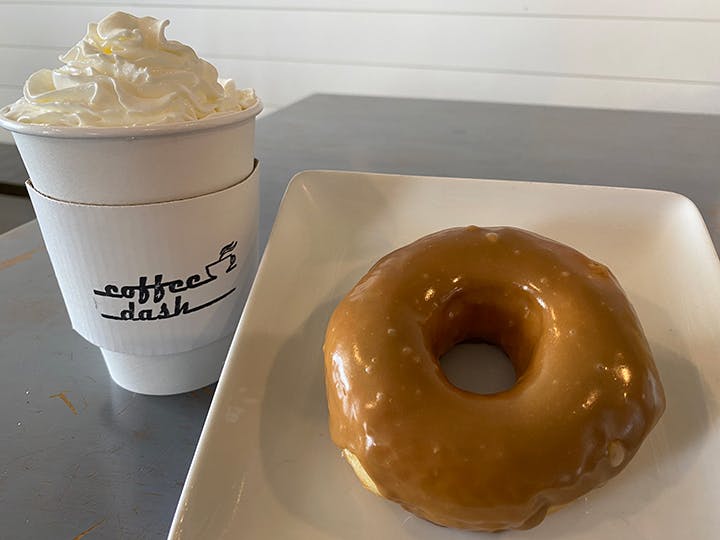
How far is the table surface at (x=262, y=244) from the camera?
57 cm

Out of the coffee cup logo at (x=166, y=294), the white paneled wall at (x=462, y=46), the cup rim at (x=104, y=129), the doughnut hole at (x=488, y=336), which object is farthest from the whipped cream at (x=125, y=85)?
the white paneled wall at (x=462, y=46)

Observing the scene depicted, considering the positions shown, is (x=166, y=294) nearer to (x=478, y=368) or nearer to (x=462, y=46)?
(x=478, y=368)

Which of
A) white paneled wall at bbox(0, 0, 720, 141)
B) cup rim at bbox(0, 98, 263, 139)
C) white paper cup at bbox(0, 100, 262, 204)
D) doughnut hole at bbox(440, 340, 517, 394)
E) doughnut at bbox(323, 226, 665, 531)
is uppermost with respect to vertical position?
cup rim at bbox(0, 98, 263, 139)

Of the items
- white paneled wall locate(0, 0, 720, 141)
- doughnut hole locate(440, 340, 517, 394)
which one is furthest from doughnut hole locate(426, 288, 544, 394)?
white paneled wall locate(0, 0, 720, 141)

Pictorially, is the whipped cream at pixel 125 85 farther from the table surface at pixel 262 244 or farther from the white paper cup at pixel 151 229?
the table surface at pixel 262 244

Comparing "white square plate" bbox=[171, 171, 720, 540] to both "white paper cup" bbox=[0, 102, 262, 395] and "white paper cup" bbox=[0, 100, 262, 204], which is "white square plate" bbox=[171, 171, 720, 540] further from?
"white paper cup" bbox=[0, 100, 262, 204]

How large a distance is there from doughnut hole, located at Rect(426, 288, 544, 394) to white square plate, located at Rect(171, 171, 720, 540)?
0.43 ft

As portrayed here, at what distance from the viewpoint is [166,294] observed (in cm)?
59

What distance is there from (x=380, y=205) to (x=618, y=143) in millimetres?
931

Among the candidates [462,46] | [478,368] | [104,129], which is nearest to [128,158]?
[104,129]

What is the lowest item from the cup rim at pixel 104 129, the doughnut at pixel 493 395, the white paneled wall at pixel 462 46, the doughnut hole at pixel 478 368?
the white paneled wall at pixel 462 46

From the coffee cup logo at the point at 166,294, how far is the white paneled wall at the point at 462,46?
177cm

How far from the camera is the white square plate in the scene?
0.51m

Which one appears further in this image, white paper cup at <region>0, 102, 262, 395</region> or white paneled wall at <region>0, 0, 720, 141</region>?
white paneled wall at <region>0, 0, 720, 141</region>
